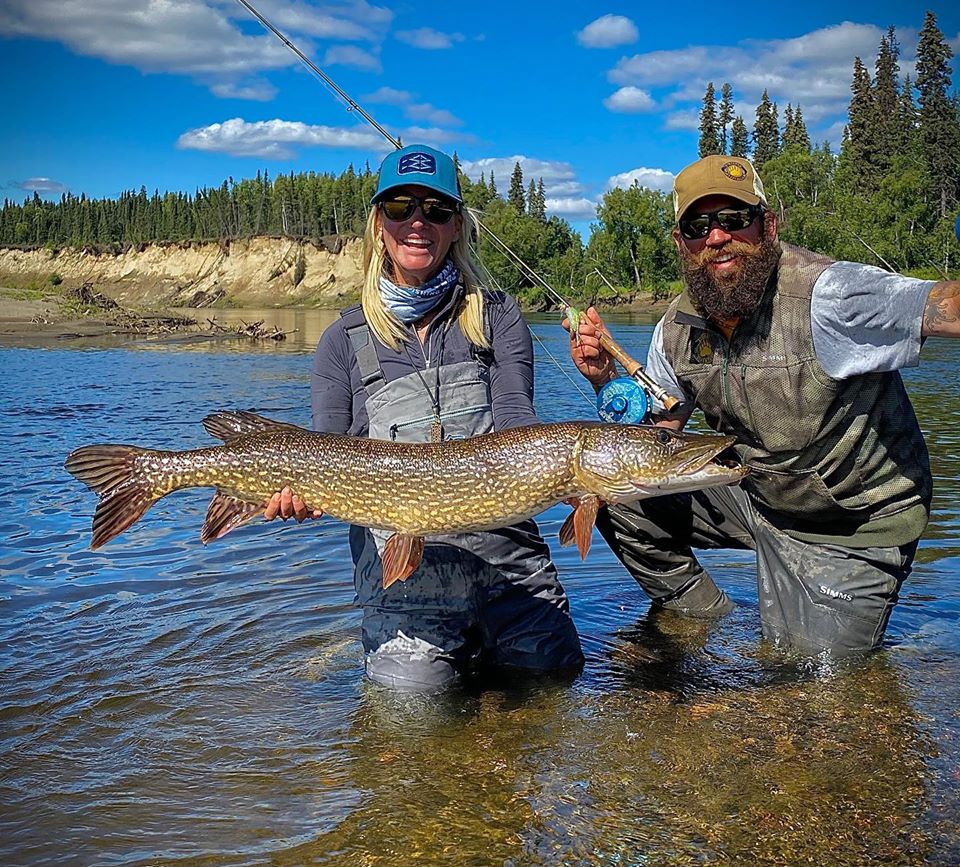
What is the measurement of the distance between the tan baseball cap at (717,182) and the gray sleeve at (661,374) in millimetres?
747

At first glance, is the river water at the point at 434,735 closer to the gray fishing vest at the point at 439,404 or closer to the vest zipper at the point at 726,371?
the gray fishing vest at the point at 439,404

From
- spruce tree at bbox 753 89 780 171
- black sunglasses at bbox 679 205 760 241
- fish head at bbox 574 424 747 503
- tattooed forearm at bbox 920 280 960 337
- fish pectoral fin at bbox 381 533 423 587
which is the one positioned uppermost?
spruce tree at bbox 753 89 780 171

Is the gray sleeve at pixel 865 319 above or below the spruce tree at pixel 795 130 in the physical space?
below

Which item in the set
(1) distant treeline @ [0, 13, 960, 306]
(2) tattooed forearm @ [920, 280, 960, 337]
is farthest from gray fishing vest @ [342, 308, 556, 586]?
(1) distant treeline @ [0, 13, 960, 306]

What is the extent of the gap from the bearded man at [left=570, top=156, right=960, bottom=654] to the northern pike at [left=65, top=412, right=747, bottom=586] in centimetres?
59

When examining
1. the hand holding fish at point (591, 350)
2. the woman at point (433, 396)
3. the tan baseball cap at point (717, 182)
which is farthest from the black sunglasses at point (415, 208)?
the tan baseball cap at point (717, 182)

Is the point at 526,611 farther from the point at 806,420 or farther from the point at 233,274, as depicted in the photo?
the point at 233,274

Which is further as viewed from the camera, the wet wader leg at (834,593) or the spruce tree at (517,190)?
the spruce tree at (517,190)

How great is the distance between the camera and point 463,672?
4.65 metres

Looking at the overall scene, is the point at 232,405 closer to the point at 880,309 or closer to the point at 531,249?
the point at 880,309

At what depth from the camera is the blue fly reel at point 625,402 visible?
4961mm

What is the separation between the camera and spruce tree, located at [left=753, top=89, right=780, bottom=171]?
272 feet

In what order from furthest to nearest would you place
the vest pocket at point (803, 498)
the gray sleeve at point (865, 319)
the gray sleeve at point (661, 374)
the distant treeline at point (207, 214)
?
the distant treeline at point (207, 214) < the gray sleeve at point (661, 374) < the vest pocket at point (803, 498) < the gray sleeve at point (865, 319)

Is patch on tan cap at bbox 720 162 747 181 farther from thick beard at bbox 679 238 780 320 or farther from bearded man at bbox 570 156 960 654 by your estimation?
thick beard at bbox 679 238 780 320
